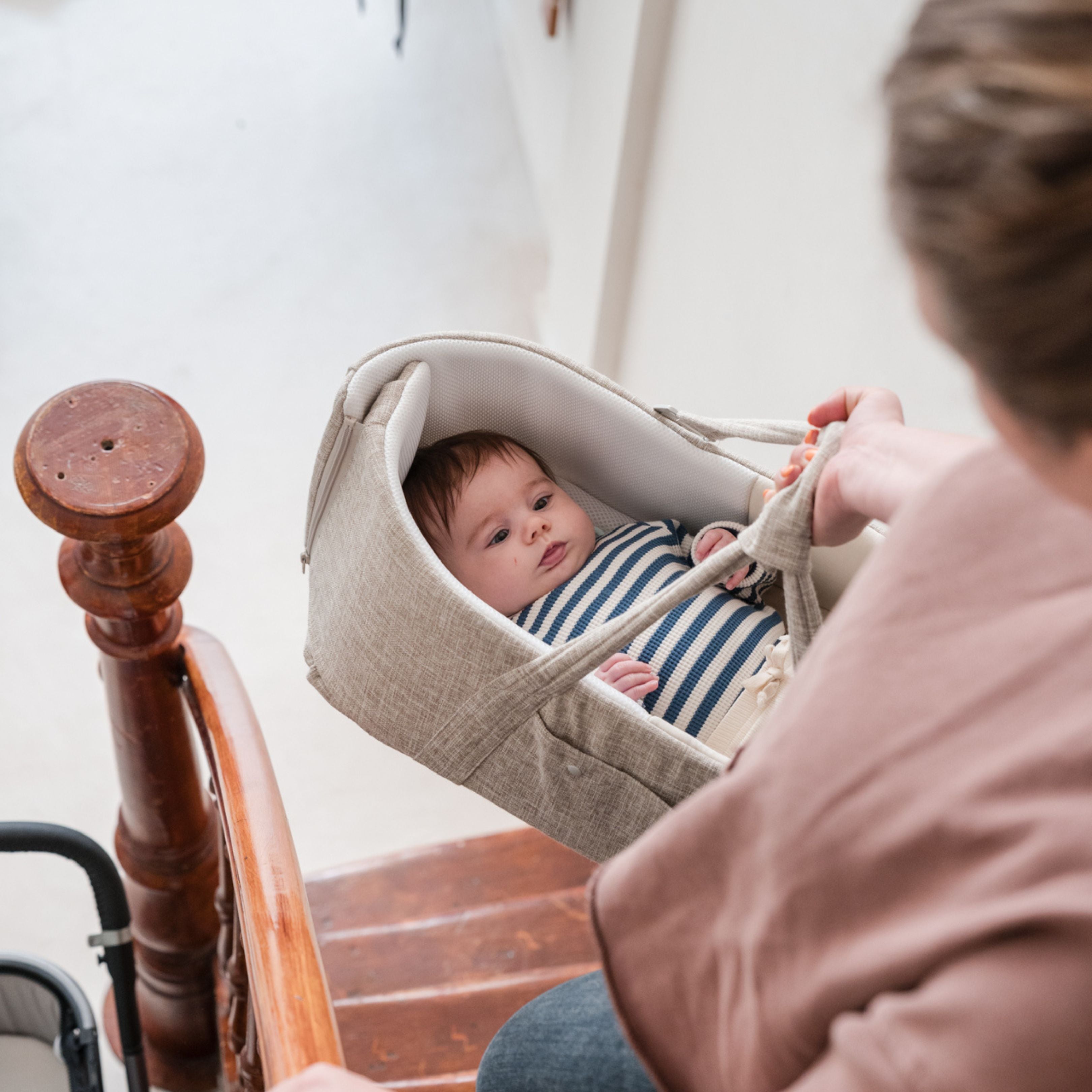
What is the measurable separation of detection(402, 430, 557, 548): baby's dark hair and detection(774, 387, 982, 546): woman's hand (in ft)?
1.34

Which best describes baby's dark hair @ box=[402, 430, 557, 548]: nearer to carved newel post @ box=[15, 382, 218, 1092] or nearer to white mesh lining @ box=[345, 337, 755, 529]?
white mesh lining @ box=[345, 337, 755, 529]

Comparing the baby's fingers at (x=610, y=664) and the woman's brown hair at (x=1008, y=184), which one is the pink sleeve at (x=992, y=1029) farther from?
the baby's fingers at (x=610, y=664)

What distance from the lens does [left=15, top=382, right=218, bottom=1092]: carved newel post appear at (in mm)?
1014

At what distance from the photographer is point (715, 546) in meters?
1.13

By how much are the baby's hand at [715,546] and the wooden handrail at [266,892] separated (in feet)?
1.62

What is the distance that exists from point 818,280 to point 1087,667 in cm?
108

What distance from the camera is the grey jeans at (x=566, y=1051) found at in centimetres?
78

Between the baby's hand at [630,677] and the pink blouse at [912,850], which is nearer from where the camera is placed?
the pink blouse at [912,850]

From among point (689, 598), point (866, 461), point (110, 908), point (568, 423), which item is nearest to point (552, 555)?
point (568, 423)

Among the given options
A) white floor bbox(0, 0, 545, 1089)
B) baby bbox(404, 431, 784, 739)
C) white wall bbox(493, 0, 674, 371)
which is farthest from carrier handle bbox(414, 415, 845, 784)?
white wall bbox(493, 0, 674, 371)

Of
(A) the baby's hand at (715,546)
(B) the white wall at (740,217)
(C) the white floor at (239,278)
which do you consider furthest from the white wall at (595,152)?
(A) the baby's hand at (715,546)

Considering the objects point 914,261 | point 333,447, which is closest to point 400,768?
point 333,447

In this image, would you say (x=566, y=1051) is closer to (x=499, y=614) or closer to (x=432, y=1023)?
(x=499, y=614)

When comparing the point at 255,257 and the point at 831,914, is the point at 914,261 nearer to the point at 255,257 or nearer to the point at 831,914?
the point at 831,914
